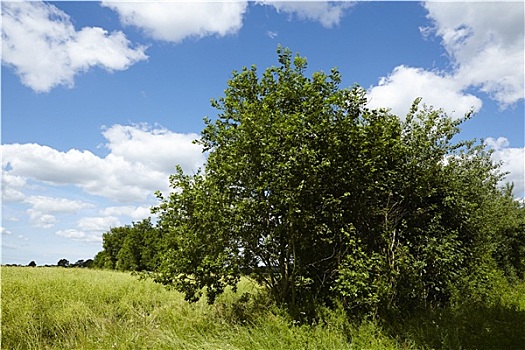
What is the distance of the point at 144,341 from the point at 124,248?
39.3 m

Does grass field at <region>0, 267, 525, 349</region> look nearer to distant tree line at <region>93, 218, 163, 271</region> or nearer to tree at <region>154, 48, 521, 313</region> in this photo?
tree at <region>154, 48, 521, 313</region>

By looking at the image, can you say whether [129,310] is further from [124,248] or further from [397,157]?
[124,248]

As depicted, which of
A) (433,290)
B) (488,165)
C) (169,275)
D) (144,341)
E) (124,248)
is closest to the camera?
(144,341)

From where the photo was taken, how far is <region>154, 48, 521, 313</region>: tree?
938 centimetres

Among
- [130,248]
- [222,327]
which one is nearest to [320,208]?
[222,327]

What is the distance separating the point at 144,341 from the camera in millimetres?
8758

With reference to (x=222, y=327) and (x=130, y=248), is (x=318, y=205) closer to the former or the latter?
(x=222, y=327)

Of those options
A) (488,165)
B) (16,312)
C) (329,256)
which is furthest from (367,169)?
(488,165)

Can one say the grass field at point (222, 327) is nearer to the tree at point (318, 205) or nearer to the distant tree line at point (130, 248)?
the tree at point (318, 205)

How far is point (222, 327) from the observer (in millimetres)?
9602

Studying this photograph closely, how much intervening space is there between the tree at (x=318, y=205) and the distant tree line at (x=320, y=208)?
3 centimetres

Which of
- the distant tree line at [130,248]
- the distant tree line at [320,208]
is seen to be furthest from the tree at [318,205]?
the distant tree line at [130,248]

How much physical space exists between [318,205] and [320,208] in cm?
9

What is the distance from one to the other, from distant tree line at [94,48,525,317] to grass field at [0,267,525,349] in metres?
0.80
